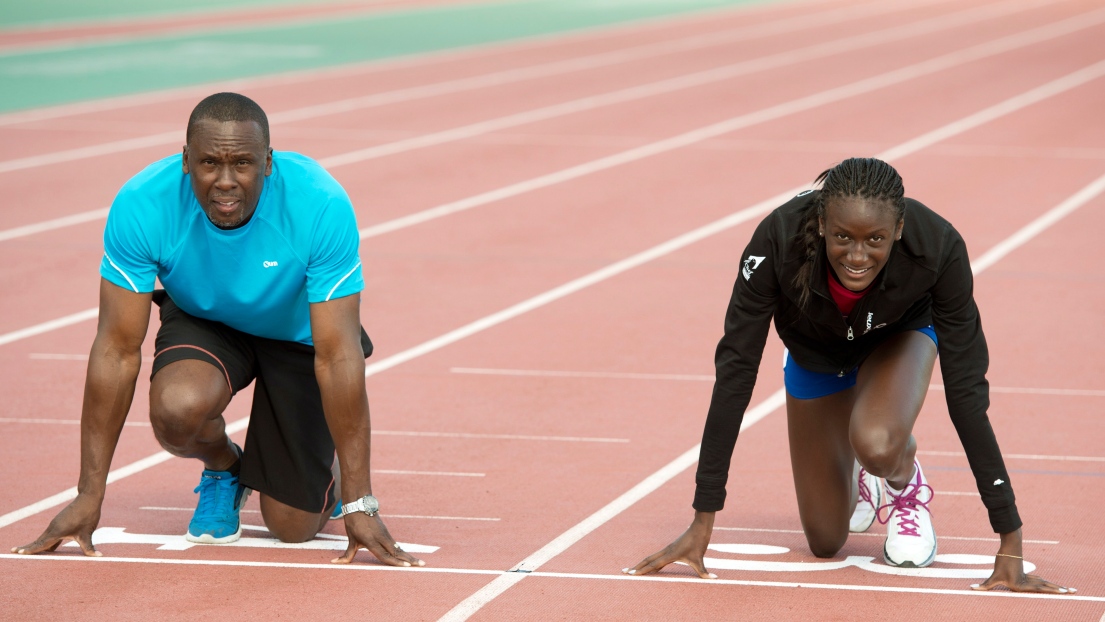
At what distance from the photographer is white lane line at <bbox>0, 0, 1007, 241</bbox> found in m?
11.7

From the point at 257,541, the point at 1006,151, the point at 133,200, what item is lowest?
the point at 257,541

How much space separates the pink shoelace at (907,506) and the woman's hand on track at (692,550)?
0.69m

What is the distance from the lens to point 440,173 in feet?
45.0

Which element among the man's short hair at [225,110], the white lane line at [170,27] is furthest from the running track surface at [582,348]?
the white lane line at [170,27]

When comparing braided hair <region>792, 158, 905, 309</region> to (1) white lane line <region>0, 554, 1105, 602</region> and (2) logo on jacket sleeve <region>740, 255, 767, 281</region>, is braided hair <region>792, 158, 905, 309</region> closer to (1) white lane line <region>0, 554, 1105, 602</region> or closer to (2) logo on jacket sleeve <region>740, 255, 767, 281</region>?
(2) logo on jacket sleeve <region>740, 255, 767, 281</region>

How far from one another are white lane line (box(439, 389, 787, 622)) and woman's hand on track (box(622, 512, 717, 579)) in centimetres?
38

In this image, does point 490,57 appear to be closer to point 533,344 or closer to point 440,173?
point 440,173

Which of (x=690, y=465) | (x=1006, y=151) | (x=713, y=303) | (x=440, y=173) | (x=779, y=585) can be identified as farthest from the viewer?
(x=1006, y=151)

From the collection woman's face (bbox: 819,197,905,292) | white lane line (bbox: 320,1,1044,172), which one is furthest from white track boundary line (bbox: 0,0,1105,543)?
white lane line (bbox: 320,1,1044,172)

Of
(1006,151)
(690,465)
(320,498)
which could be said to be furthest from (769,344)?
(1006,151)

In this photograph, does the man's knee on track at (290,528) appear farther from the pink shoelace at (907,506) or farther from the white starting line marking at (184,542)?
the pink shoelace at (907,506)

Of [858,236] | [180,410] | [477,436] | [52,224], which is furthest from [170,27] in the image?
[858,236]

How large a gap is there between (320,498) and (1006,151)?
11.6 metres

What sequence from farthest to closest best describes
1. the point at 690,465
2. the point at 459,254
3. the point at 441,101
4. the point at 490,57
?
1. the point at 490,57
2. the point at 441,101
3. the point at 459,254
4. the point at 690,465
